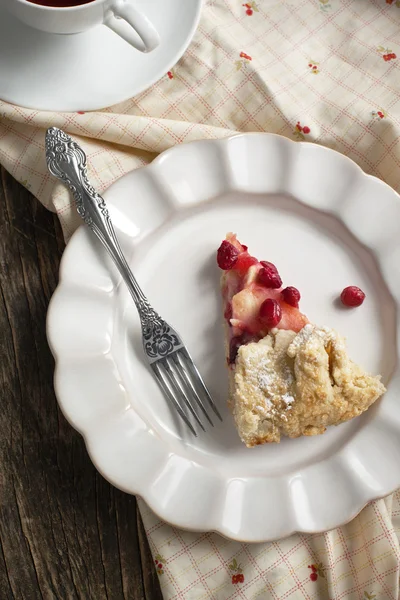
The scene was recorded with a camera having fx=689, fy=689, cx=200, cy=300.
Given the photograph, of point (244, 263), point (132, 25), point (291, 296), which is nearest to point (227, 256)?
point (244, 263)

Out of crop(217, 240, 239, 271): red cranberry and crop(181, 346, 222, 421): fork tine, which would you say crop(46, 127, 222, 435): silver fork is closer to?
crop(181, 346, 222, 421): fork tine

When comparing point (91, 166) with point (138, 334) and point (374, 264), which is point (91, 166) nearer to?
point (138, 334)

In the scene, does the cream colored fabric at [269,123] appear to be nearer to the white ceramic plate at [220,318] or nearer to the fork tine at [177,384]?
the white ceramic plate at [220,318]

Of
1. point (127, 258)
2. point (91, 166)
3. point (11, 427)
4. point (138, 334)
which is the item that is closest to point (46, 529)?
point (11, 427)

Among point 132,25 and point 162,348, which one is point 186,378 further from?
point 132,25

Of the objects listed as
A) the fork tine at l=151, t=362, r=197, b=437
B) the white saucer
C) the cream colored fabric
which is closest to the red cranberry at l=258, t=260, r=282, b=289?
the fork tine at l=151, t=362, r=197, b=437
